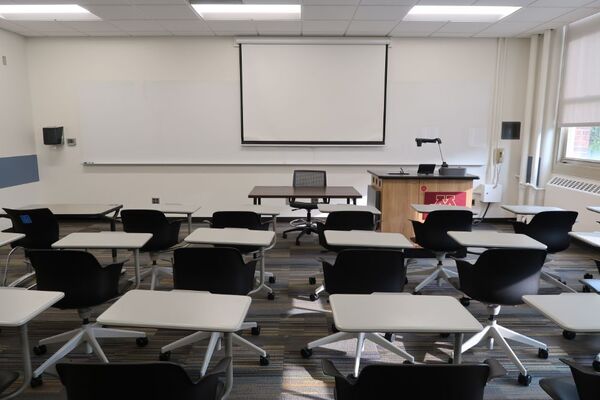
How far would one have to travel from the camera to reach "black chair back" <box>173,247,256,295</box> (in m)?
2.55

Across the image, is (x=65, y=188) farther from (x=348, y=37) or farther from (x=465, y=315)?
(x=465, y=315)

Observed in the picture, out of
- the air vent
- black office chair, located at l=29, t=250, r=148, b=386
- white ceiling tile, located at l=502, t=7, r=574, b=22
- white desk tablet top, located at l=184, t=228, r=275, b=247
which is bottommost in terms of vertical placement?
black office chair, located at l=29, t=250, r=148, b=386

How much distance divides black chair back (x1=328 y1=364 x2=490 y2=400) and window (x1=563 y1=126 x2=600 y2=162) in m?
5.72

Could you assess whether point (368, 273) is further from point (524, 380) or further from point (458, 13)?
point (458, 13)

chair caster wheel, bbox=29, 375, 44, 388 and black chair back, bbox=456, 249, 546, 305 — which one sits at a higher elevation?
black chair back, bbox=456, 249, 546, 305

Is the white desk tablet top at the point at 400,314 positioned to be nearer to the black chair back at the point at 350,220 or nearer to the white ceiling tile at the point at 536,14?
the black chair back at the point at 350,220

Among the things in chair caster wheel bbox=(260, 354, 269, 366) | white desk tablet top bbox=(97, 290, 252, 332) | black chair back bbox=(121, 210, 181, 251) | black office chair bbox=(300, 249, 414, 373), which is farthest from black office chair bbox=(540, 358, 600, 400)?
black chair back bbox=(121, 210, 181, 251)

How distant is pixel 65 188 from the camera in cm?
700

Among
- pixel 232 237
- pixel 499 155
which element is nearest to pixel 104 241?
pixel 232 237

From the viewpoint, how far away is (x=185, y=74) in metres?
6.70

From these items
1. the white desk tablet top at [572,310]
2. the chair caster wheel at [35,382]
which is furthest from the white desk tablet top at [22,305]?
the white desk tablet top at [572,310]

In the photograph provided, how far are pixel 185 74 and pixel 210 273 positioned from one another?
501cm

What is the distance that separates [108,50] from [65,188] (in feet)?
8.09

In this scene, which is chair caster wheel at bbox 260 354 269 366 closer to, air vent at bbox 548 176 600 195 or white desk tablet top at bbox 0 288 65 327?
white desk tablet top at bbox 0 288 65 327
